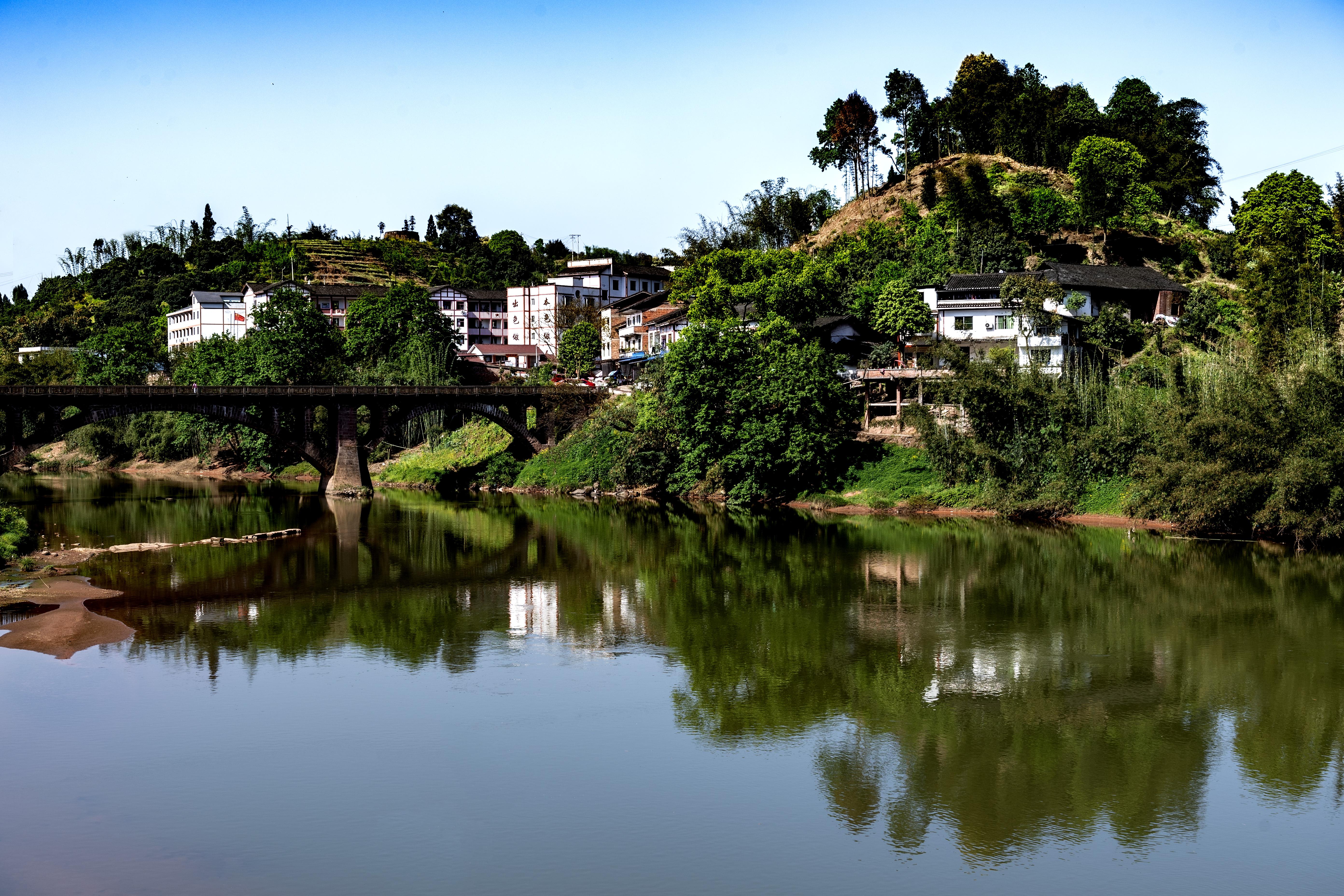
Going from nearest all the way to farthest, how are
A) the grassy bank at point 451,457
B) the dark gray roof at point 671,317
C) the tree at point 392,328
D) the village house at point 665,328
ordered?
the grassy bank at point 451,457 → the village house at point 665,328 → the dark gray roof at point 671,317 → the tree at point 392,328

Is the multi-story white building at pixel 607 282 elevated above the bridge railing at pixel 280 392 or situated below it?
above

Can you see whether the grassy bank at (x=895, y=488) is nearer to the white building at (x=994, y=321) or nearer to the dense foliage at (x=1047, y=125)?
the white building at (x=994, y=321)

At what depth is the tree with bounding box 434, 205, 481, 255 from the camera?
18262 cm

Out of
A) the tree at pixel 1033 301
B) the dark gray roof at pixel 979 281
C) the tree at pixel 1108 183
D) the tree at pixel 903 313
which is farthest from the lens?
the tree at pixel 1108 183

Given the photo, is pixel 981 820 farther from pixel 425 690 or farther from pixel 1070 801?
pixel 425 690

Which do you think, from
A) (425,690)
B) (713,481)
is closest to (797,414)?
(713,481)

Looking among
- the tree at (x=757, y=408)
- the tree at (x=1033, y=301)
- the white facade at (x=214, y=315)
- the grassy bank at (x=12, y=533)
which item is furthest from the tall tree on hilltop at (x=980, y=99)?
the grassy bank at (x=12, y=533)

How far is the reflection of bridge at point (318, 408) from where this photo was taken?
6719cm

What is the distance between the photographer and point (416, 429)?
9038 centimetres

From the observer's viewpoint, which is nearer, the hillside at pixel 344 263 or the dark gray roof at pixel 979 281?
the dark gray roof at pixel 979 281

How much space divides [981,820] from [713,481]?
157ft

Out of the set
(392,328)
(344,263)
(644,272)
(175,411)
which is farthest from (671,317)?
(344,263)

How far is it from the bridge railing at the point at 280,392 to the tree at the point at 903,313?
78.0 feet

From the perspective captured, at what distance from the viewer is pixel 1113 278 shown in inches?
2849
